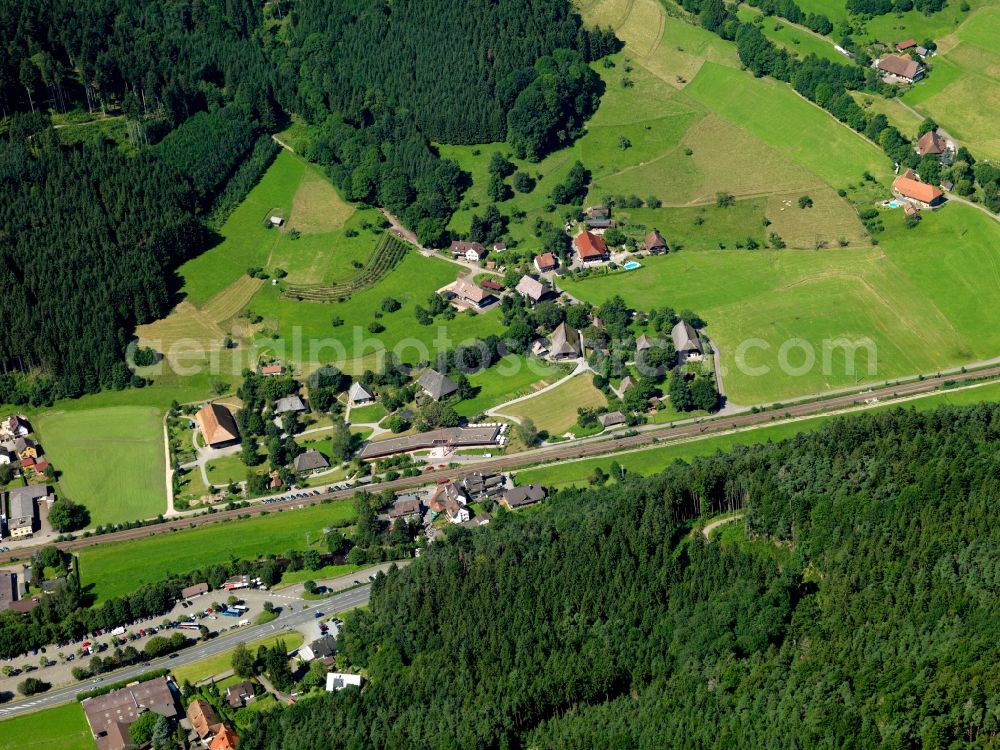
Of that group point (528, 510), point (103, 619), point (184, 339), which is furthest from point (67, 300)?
point (528, 510)

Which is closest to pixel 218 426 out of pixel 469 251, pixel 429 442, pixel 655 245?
pixel 429 442

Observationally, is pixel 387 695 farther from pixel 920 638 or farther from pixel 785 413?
pixel 785 413

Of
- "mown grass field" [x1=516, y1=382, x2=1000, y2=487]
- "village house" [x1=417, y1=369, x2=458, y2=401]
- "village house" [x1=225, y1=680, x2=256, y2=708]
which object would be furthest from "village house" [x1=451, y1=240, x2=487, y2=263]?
"village house" [x1=225, y1=680, x2=256, y2=708]

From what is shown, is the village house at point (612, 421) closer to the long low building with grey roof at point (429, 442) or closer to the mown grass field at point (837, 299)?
the long low building with grey roof at point (429, 442)

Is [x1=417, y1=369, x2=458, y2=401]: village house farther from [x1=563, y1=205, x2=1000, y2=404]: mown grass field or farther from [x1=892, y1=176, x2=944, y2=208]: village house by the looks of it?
[x1=892, y1=176, x2=944, y2=208]: village house

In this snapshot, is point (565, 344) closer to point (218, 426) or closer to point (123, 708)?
point (218, 426)
